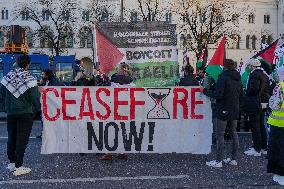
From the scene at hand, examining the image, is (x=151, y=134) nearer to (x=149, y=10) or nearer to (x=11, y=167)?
(x=11, y=167)

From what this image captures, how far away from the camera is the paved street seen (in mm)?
8352

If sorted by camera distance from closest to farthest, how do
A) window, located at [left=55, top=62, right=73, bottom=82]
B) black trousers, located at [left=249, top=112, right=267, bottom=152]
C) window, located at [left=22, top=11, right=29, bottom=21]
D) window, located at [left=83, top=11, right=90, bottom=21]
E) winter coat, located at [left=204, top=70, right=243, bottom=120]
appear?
winter coat, located at [left=204, top=70, right=243, bottom=120] < black trousers, located at [left=249, top=112, right=267, bottom=152] < window, located at [left=55, top=62, right=73, bottom=82] < window, located at [left=22, top=11, right=29, bottom=21] < window, located at [left=83, top=11, right=90, bottom=21]

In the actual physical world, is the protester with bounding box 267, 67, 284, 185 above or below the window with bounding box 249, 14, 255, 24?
below

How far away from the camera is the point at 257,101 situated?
449 inches

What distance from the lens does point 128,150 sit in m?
10.2

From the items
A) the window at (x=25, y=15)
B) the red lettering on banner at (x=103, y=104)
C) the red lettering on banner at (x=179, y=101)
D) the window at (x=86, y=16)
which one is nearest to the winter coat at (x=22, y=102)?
the red lettering on banner at (x=103, y=104)

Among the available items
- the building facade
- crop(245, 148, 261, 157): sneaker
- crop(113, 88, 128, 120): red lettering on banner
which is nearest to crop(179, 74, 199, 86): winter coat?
crop(245, 148, 261, 157): sneaker

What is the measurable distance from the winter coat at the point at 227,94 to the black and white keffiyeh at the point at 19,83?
10.0 ft

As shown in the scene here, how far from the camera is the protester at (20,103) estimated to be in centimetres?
905

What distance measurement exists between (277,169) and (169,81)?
3.63 meters

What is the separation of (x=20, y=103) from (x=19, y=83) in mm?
317

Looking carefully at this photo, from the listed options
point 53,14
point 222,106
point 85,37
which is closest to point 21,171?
point 222,106

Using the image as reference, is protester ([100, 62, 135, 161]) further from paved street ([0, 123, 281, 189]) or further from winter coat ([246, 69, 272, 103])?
winter coat ([246, 69, 272, 103])

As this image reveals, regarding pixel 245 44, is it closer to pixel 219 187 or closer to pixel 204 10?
pixel 204 10
